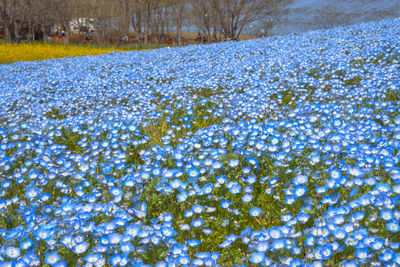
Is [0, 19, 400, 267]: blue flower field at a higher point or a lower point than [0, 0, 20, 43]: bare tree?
lower

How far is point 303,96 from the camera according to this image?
6199mm

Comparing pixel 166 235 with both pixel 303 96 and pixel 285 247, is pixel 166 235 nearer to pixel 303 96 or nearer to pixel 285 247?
pixel 285 247

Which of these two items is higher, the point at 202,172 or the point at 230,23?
the point at 230,23

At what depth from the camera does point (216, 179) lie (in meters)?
3.10

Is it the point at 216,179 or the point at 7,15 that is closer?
the point at 216,179

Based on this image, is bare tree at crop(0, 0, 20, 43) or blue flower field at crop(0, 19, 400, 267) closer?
blue flower field at crop(0, 19, 400, 267)

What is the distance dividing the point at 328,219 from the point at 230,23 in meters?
28.3

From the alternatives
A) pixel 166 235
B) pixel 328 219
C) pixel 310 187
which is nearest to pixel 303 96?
pixel 310 187

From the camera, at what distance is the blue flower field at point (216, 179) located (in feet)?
7.02

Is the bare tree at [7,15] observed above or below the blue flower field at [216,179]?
above

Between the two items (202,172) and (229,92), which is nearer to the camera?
(202,172)

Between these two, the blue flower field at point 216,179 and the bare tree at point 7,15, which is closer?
the blue flower field at point 216,179

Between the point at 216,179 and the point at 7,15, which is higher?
the point at 7,15

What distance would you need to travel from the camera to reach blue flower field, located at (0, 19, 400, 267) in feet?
7.02
